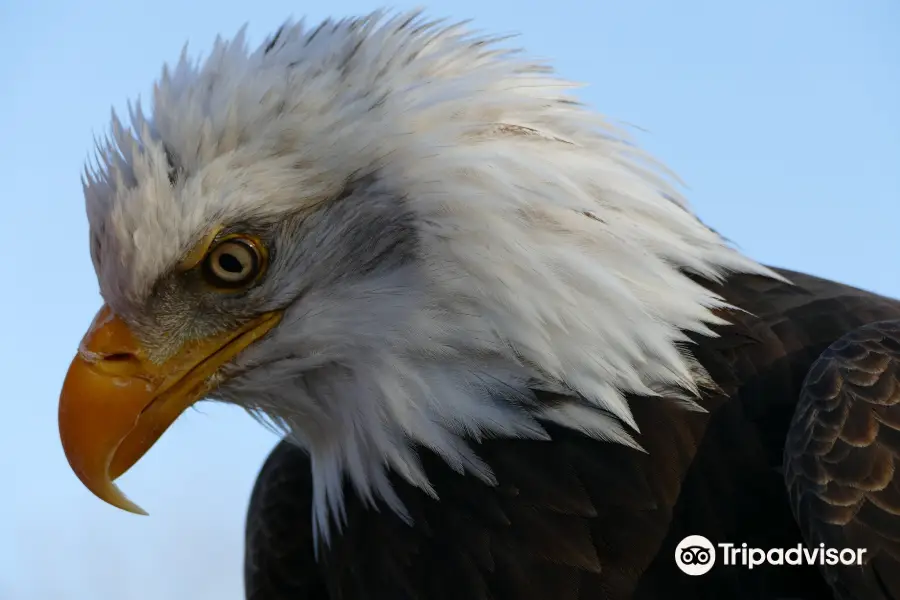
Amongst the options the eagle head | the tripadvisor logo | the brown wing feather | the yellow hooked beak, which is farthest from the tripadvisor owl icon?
the yellow hooked beak

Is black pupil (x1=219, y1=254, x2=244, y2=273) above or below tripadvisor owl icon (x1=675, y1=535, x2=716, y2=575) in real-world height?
above

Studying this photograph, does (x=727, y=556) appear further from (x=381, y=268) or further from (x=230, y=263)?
(x=230, y=263)

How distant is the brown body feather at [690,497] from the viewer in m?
3.07

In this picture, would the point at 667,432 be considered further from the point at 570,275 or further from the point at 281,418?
the point at 281,418

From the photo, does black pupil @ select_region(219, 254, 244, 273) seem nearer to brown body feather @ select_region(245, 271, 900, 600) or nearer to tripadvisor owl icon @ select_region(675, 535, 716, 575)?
brown body feather @ select_region(245, 271, 900, 600)

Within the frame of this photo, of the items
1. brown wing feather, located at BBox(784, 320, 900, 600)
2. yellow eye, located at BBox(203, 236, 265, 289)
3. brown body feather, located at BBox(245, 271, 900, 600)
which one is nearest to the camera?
brown wing feather, located at BBox(784, 320, 900, 600)

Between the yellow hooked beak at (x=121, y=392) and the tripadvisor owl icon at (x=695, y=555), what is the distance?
56.1 inches

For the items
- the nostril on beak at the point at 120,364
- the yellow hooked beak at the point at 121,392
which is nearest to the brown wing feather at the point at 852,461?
the yellow hooked beak at the point at 121,392

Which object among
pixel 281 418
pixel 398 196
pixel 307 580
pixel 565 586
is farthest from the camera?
pixel 307 580

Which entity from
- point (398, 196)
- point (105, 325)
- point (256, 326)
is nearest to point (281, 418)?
point (256, 326)

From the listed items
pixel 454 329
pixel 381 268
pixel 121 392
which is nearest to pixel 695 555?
pixel 454 329

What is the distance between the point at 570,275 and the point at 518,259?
0.54 ft

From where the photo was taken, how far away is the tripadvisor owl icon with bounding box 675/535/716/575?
3137 mm

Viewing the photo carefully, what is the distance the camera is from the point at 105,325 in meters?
3.56
